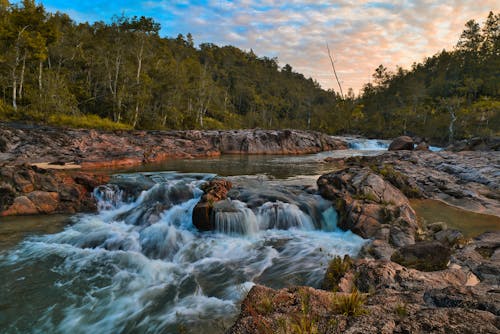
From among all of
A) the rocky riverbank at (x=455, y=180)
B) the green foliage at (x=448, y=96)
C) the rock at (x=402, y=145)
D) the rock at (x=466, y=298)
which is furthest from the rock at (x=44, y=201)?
the green foliage at (x=448, y=96)

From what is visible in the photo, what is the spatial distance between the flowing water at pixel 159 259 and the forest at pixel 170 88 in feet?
14.8

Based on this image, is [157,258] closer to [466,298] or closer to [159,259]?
[159,259]

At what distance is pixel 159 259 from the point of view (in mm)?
8406

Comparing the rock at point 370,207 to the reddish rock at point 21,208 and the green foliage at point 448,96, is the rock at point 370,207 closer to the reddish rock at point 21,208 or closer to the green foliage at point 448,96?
the reddish rock at point 21,208

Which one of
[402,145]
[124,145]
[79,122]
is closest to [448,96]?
[402,145]

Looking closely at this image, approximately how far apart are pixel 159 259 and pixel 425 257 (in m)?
6.76

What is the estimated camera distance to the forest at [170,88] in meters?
28.5

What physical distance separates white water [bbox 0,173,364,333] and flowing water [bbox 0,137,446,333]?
26 mm

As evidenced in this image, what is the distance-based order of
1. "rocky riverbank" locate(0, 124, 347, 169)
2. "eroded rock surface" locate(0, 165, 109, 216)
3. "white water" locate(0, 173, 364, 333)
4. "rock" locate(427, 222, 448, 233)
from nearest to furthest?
"white water" locate(0, 173, 364, 333) → "rock" locate(427, 222, 448, 233) → "eroded rock surface" locate(0, 165, 109, 216) → "rocky riverbank" locate(0, 124, 347, 169)

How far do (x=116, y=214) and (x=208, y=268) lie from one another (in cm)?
607

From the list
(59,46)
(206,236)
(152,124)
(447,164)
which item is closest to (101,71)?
(59,46)

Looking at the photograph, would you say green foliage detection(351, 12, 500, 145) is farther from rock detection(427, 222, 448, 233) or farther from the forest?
rock detection(427, 222, 448, 233)

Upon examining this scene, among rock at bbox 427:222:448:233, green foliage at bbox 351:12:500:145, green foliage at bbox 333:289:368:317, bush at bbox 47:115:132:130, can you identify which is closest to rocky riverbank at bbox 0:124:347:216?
bush at bbox 47:115:132:130

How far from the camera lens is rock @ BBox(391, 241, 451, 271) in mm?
6191
